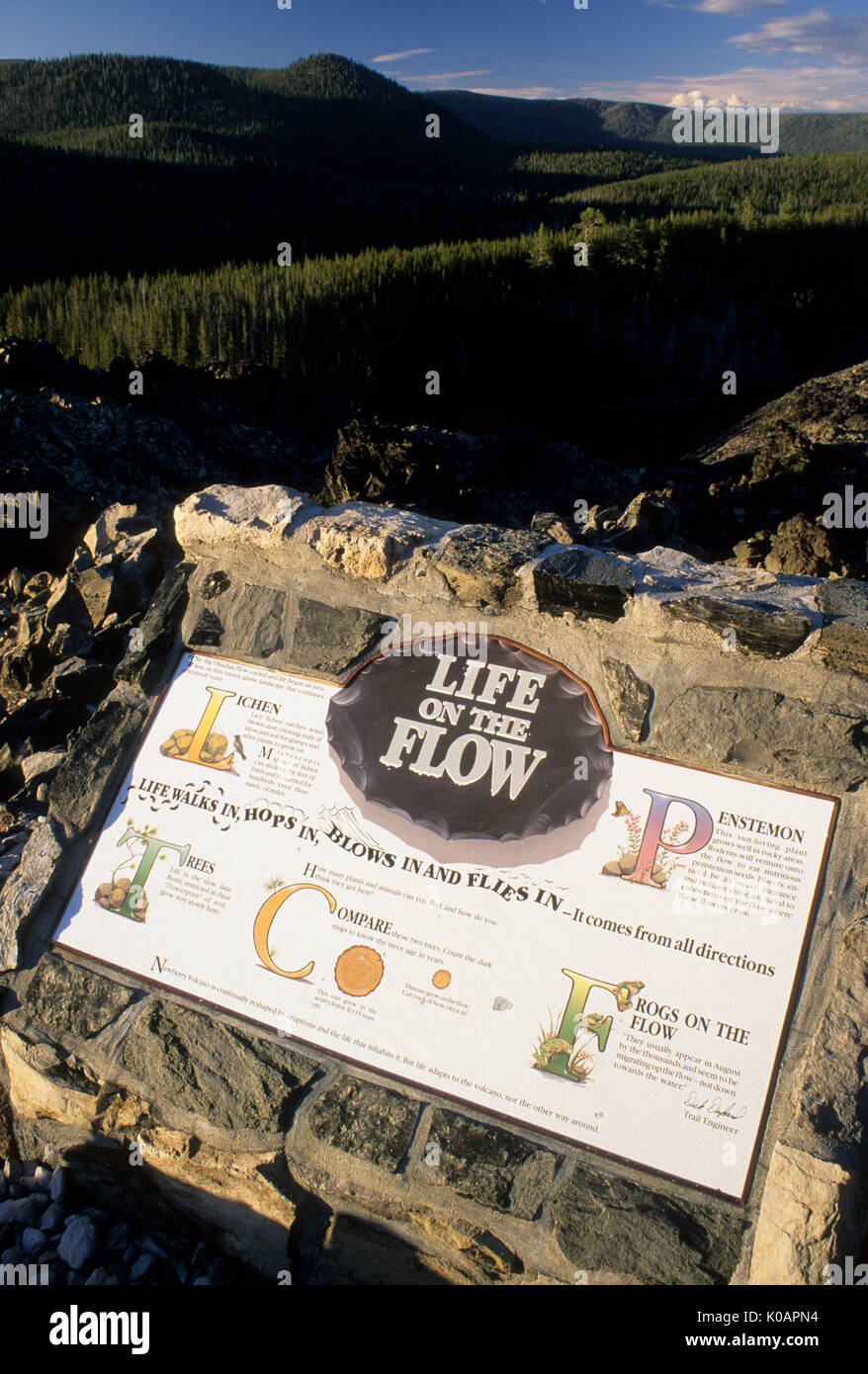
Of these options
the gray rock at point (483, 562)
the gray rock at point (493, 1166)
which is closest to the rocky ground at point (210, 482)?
the gray rock at point (483, 562)

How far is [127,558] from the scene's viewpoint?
484 centimetres

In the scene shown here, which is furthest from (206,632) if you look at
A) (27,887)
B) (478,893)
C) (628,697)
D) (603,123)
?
(603,123)

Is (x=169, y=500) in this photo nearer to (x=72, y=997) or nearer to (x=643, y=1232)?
(x=72, y=997)

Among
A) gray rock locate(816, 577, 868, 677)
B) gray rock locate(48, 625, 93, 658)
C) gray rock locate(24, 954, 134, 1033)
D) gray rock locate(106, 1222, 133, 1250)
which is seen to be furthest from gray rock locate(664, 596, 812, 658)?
gray rock locate(48, 625, 93, 658)

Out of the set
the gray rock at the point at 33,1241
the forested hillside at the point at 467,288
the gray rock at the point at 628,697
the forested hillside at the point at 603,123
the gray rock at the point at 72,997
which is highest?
the forested hillside at the point at 603,123

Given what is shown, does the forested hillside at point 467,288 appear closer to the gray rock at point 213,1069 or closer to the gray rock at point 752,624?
the gray rock at point 752,624

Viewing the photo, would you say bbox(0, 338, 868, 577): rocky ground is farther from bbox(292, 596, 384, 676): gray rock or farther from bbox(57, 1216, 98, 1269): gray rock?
bbox(57, 1216, 98, 1269): gray rock

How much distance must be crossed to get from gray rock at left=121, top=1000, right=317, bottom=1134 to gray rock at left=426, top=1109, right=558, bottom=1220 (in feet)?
1.48

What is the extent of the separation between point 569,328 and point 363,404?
23.5 feet

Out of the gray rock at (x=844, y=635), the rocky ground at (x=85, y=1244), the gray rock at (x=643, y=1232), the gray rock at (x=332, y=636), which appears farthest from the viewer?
the gray rock at (x=332, y=636)

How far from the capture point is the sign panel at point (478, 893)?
215 cm

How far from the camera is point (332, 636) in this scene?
116 inches

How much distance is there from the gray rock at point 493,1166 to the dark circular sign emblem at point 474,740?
76 centimetres

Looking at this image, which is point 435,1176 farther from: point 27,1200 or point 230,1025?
point 27,1200
